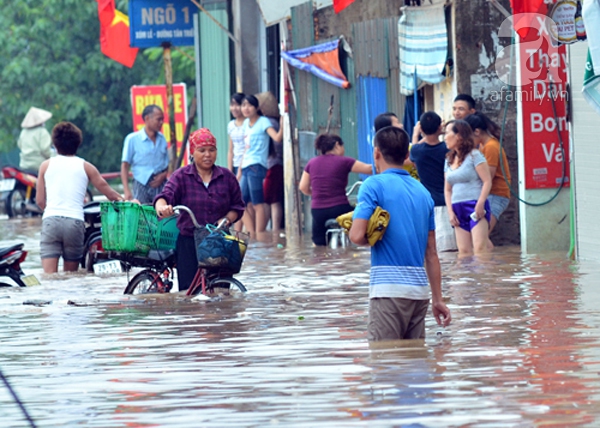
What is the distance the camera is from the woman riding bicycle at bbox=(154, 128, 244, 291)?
10.4 m

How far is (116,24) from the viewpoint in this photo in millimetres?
24453

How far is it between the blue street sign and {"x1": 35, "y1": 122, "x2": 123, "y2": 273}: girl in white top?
9.78m

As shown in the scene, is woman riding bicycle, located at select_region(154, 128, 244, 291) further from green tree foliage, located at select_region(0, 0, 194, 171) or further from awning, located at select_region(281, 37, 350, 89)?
green tree foliage, located at select_region(0, 0, 194, 171)

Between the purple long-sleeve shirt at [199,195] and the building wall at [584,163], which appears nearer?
the purple long-sleeve shirt at [199,195]

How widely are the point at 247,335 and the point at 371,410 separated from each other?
274 cm

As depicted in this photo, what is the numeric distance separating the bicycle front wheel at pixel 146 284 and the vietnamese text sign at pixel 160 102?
19.2 m

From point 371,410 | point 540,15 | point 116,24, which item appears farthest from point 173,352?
point 116,24

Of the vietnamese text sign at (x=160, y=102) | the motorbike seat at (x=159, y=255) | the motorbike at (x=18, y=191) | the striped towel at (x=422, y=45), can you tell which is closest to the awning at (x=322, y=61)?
the striped towel at (x=422, y=45)

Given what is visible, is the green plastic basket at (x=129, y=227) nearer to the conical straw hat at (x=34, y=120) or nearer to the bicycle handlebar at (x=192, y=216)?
the bicycle handlebar at (x=192, y=216)

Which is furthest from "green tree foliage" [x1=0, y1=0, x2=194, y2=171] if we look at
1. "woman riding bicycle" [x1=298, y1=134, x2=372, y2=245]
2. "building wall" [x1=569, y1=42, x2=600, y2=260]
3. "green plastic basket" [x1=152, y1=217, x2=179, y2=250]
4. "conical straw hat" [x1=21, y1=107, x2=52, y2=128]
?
"green plastic basket" [x1=152, y1=217, x2=179, y2=250]

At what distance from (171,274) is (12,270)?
2.11 meters

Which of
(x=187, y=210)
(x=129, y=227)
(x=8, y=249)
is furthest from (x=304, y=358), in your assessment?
(x=8, y=249)

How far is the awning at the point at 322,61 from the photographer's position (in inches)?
708

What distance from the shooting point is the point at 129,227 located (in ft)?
34.5
